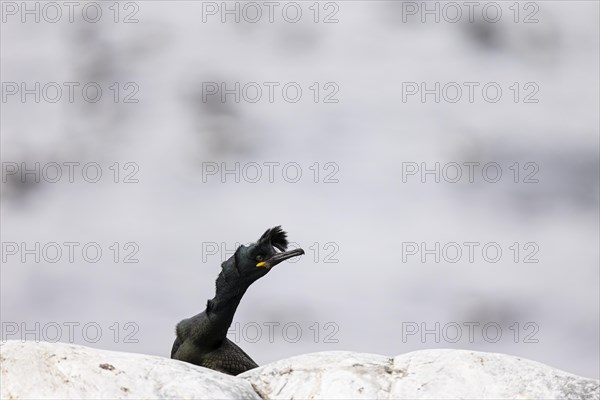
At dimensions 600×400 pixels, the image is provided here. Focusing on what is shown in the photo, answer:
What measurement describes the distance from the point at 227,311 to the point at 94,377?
3.92m

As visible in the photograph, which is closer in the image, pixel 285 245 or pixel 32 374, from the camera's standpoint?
pixel 32 374

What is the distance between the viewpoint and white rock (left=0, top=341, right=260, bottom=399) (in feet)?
21.4

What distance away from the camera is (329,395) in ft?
22.6

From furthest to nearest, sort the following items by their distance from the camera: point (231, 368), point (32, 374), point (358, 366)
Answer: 1. point (231, 368)
2. point (358, 366)
3. point (32, 374)

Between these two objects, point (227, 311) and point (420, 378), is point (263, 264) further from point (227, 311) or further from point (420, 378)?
point (420, 378)

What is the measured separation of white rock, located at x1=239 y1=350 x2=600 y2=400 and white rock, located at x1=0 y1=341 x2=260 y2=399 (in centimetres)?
35

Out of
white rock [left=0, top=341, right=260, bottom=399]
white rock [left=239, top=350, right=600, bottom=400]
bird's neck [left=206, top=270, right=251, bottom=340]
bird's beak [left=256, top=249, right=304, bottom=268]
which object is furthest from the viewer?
bird's neck [left=206, top=270, right=251, bottom=340]

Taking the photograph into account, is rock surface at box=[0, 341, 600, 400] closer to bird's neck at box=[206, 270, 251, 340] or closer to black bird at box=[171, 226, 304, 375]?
black bird at box=[171, 226, 304, 375]

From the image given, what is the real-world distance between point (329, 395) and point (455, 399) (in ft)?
2.45

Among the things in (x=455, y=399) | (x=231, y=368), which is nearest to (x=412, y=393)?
(x=455, y=399)

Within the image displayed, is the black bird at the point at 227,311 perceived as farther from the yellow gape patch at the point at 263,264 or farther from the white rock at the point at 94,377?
the white rock at the point at 94,377

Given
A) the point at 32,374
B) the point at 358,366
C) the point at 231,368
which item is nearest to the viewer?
the point at 32,374

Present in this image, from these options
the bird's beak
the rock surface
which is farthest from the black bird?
the rock surface

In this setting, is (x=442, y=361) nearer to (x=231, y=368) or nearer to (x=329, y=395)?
(x=329, y=395)
